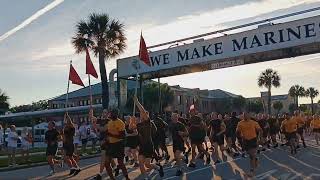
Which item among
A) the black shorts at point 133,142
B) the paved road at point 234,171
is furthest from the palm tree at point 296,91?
the black shorts at point 133,142

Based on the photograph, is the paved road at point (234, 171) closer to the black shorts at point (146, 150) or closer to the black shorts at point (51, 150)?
the black shorts at point (51, 150)

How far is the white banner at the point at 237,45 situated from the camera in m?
20.7

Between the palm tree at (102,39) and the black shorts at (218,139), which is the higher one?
the palm tree at (102,39)

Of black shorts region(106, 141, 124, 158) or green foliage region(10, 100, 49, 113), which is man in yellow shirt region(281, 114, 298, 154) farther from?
green foliage region(10, 100, 49, 113)

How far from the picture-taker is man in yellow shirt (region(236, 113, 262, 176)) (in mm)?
12991

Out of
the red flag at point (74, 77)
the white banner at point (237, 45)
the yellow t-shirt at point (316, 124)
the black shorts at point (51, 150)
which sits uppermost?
the white banner at point (237, 45)

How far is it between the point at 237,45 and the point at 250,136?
32.7 feet

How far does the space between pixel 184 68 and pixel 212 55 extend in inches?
87.8

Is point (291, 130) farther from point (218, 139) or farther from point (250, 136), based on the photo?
point (250, 136)

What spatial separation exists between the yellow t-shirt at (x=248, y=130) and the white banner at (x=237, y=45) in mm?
8447

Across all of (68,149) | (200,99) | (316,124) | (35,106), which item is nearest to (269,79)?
(200,99)

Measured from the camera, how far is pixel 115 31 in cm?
3294

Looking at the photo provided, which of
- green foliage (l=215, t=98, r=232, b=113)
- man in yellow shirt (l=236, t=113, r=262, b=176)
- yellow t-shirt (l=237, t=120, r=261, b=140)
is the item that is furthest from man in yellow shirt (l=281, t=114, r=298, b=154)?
green foliage (l=215, t=98, r=232, b=113)

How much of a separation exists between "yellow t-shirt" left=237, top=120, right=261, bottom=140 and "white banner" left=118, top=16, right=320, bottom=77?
8.45 meters
